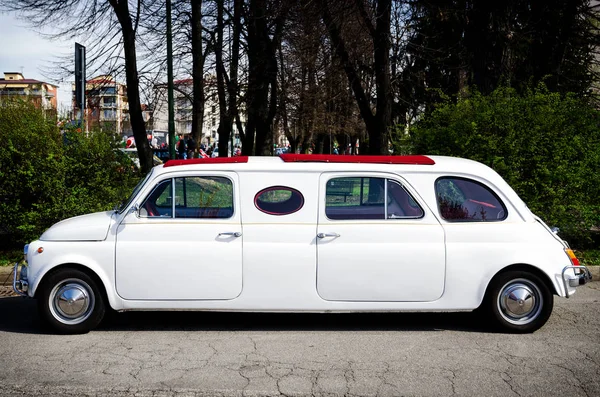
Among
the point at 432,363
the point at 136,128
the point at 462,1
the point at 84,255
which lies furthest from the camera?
the point at 136,128

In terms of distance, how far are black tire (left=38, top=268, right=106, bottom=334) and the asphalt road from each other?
0.13 metres

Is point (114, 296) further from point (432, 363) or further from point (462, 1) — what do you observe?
point (462, 1)

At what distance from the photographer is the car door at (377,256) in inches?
243

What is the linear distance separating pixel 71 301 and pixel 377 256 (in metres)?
2.90

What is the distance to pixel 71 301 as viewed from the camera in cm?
616

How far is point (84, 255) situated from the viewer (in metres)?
6.16

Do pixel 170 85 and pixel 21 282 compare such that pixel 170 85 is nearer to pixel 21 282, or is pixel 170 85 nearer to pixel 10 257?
pixel 10 257

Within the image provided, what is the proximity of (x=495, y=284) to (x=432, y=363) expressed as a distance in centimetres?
127

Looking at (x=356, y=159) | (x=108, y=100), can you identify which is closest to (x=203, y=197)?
(x=356, y=159)

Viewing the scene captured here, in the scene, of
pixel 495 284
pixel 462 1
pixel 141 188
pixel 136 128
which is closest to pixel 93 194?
pixel 141 188

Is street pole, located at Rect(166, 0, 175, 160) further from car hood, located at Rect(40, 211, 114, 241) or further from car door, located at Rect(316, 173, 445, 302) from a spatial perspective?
car door, located at Rect(316, 173, 445, 302)

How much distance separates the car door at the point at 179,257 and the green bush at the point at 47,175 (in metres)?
3.91

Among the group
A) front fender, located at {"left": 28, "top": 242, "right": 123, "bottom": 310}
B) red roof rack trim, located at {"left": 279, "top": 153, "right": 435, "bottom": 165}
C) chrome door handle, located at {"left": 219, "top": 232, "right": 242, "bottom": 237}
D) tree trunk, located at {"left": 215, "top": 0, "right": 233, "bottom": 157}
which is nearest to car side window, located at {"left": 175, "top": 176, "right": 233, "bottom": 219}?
chrome door handle, located at {"left": 219, "top": 232, "right": 242, "bottom": 237}

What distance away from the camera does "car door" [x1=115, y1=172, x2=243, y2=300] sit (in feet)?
20.2
